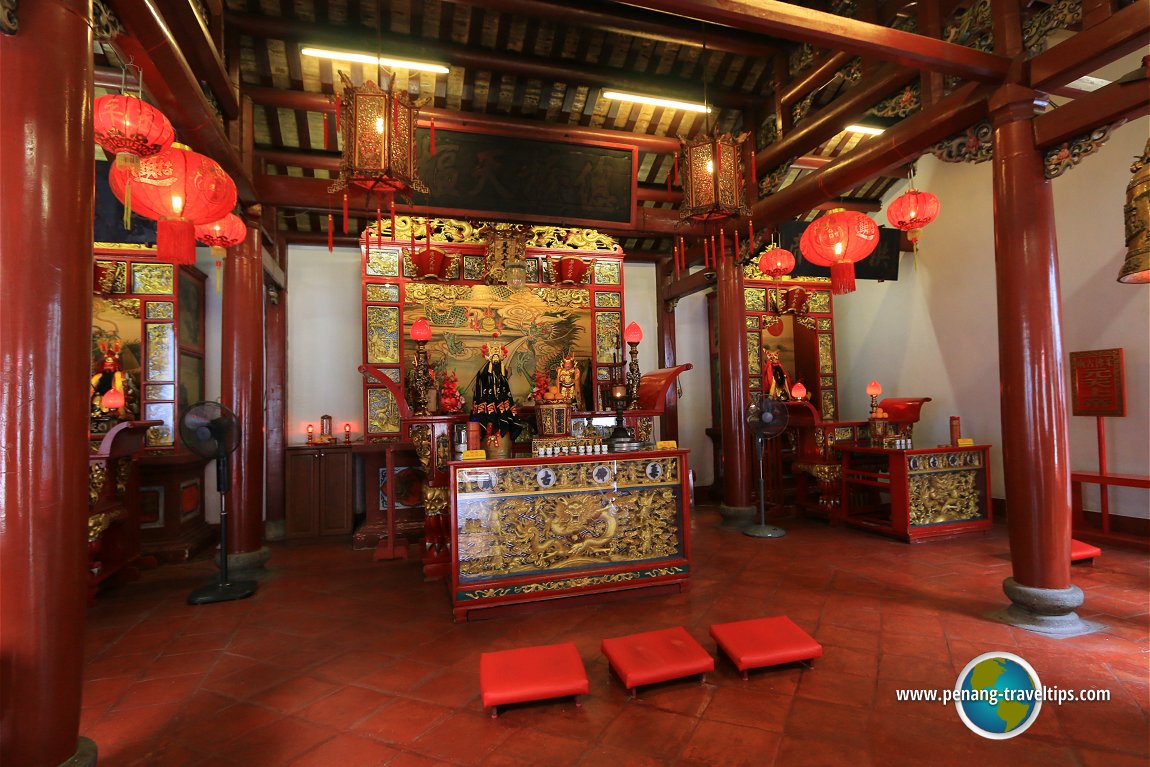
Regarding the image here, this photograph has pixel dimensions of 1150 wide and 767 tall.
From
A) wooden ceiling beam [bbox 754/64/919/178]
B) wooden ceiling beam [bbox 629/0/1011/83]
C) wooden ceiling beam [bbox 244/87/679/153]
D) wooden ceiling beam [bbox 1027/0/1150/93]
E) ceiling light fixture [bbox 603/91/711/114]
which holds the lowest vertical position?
wooden ceiling beam [bbox 1027/0/1150/93]

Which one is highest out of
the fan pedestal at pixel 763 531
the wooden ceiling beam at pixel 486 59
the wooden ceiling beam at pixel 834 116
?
the wooden ceiling beam at pixel 486 59

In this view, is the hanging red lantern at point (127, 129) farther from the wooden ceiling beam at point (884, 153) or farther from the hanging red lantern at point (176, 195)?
the wooden ceiling beam at point (884, 153)

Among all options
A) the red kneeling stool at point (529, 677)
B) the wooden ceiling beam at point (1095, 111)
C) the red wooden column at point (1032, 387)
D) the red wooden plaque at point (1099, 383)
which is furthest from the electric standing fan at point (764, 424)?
the red kneeling stool at point (529, 677)

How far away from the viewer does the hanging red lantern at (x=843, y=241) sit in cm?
480

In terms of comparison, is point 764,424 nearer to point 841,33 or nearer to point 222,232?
point 841,33

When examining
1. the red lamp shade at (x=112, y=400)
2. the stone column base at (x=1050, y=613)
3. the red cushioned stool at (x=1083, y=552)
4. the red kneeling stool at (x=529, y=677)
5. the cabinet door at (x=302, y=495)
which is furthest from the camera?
the cabinet door at (x=302, y=495)

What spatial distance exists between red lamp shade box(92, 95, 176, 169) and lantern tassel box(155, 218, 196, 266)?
427 millimetres

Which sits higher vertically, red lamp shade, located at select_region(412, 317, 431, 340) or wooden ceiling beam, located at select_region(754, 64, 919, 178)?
wooden ceiling beam, located at select_region(754, 64, 919, 178)

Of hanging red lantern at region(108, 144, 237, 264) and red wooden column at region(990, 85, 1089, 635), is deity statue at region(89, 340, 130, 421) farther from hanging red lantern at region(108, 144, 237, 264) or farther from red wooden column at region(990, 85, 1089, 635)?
red wooden column at region(990, 85, 1089, 635)

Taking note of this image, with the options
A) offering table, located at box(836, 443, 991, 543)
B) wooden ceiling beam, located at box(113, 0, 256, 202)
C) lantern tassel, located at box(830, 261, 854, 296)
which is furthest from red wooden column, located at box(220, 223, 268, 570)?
offering table, located at box(836, 443, 991, 543)

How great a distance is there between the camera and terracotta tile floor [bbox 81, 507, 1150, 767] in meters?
2.36

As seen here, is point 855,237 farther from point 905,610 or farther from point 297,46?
point 297,46

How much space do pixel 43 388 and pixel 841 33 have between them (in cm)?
432

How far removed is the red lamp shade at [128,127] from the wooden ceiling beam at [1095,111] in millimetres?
5217
